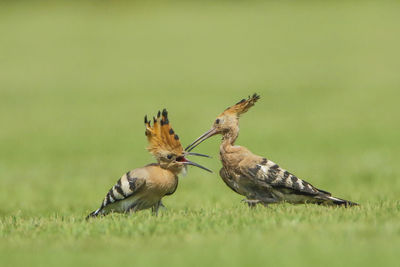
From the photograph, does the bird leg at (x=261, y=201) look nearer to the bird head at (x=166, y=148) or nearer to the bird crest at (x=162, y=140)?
the bird head at (x=166, y=148)

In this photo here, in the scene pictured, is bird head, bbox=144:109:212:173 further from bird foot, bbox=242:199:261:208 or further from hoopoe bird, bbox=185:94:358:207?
bird foot, bbox=242:199:261:208

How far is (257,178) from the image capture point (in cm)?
884

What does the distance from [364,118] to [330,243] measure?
2018 centimetres

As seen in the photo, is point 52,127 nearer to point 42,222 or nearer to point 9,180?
point 9,180

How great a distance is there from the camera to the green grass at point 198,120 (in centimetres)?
696

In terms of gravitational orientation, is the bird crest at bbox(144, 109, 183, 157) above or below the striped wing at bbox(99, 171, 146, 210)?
above

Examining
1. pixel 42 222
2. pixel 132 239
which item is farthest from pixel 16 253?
pixel 42 222

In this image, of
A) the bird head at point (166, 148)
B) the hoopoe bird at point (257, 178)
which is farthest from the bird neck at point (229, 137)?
the bird head at point (166, 148)

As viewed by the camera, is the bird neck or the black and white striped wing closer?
the black and white striped wing

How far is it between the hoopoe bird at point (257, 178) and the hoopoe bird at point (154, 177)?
54 centimetres

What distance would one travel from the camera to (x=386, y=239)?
6.67m

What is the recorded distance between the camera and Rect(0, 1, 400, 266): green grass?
6.96 m

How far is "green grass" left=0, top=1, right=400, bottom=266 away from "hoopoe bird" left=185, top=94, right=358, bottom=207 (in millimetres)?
198

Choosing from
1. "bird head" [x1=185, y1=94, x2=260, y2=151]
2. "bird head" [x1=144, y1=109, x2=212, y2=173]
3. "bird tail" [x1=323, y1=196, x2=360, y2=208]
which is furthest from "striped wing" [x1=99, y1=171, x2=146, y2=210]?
"bird tail" [x1=323, y1=196, x2=360, y2=208]
